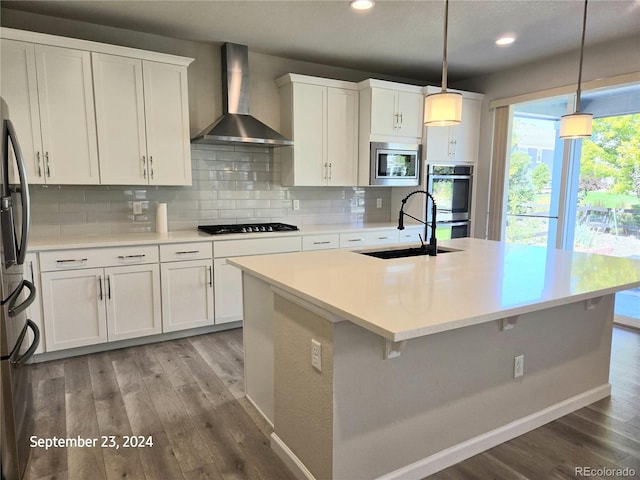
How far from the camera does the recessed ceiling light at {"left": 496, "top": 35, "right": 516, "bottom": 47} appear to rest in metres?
3.72

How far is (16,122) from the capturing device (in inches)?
120

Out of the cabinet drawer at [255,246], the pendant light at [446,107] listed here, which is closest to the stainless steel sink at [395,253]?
the pendant light at [446,107]

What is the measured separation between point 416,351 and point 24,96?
321 centimetres

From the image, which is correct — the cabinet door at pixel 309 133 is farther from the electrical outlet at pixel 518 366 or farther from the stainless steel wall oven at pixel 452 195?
the electrical outlet at pixel 518 366

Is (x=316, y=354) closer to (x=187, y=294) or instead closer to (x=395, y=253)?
(x=395, y=253)

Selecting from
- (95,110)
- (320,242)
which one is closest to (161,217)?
(95,110)

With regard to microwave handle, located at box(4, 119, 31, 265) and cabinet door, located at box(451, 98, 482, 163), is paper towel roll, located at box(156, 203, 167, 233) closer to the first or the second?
microwave handle, located at box(4, 119, 31, 265)

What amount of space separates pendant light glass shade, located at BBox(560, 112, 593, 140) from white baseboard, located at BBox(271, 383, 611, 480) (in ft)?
5.17

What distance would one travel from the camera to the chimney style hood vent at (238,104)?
3812 mm

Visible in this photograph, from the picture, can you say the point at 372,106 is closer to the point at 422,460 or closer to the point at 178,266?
the point at 178,266

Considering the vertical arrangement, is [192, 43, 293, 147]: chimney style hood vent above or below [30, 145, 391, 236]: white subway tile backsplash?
above

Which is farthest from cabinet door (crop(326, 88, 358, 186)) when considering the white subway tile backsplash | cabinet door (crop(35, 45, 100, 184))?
cabinet door (crop(35, 45, 100, 184))

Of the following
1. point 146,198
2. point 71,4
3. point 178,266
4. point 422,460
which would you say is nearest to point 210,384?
point 178,266

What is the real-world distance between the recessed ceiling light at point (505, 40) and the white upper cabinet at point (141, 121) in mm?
2802
